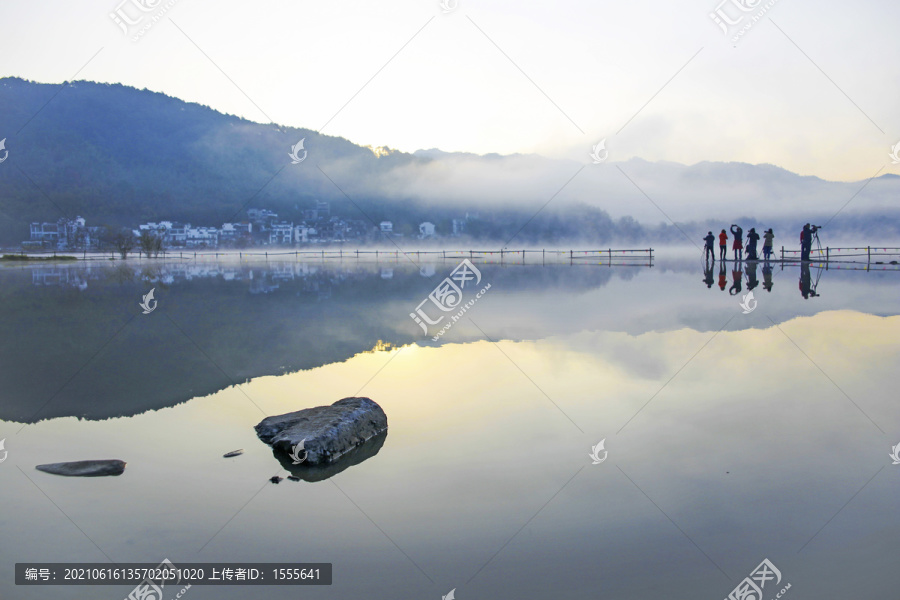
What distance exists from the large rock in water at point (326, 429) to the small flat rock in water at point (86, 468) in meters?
1.23

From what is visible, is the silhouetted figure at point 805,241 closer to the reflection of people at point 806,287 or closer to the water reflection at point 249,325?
the reflection of people at point 806,287

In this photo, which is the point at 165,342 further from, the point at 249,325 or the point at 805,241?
the point at 805,241

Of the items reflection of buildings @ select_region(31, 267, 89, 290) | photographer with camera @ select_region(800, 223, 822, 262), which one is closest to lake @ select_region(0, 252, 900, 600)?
reflection of buildings @ select_region(31, 267, 89, 290)

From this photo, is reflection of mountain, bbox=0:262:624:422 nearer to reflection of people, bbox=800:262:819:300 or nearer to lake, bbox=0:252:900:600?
lake, bbox=0:252:900:600

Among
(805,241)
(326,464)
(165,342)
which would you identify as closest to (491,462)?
(326,464)

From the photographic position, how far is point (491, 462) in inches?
203

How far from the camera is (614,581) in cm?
342

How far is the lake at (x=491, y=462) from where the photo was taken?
3619 mm

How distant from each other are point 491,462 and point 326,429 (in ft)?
4.92

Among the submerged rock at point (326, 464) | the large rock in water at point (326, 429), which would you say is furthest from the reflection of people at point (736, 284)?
the submerged rock at point (326, 464)

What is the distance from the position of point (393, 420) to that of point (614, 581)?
131 inches

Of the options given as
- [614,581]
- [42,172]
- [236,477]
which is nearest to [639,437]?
[614,581]

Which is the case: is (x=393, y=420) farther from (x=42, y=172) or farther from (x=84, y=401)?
(x=42, y=172)

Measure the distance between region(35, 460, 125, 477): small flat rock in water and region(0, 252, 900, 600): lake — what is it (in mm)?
129
